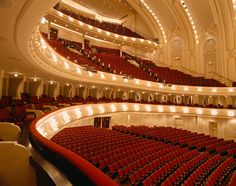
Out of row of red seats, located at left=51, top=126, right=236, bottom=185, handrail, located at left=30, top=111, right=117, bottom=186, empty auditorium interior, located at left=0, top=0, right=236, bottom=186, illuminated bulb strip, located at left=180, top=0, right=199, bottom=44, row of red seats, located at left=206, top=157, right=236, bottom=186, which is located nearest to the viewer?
handrail, located at left=30, top=111, right=117, bottom=186

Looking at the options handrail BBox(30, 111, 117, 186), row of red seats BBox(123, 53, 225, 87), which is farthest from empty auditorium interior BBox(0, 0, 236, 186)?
row of red seats BBox(123, 53, 225, 87)

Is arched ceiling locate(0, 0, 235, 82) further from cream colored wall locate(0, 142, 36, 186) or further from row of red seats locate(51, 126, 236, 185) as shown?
cream colored wall locate(0, 142, 36, 186)

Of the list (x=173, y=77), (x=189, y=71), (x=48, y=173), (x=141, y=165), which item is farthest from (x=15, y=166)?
(x=189, y=71)

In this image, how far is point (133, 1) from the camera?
792 inches

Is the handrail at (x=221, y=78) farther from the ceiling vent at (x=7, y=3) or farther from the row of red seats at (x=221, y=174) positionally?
the ceiling vent at (x=7, y=3)

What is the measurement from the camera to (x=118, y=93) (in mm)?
17672

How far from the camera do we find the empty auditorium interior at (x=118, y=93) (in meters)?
2.93

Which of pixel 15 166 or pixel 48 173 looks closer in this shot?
pixel 48 173

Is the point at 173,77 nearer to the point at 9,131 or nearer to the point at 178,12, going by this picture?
the point at 178,12

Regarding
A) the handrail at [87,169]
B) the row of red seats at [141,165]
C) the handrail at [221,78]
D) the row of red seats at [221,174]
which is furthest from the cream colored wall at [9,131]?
the handrail at [221,78]

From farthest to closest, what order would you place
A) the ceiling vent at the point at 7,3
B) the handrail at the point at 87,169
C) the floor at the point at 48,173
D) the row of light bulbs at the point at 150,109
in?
the row of light bulbs at the point at 150,109 → the ceiling vent at the point at 7,3 → the floor at the point at 48,173 → the handrail at the point at 87,169

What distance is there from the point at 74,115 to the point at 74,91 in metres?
7.16

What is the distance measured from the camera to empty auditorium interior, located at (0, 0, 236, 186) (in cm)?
293

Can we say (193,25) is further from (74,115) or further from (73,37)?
(74,115)
